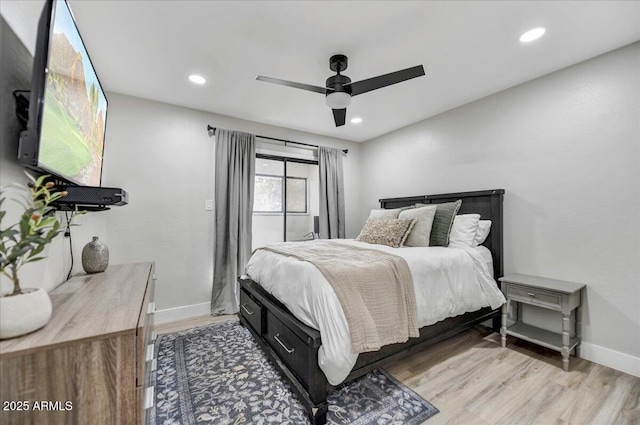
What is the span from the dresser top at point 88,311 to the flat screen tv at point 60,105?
55 centimetres

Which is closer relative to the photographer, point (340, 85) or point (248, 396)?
point (248, 396)

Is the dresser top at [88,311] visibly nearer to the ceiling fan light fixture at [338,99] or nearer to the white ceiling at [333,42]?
the white ceiling at [333,42]

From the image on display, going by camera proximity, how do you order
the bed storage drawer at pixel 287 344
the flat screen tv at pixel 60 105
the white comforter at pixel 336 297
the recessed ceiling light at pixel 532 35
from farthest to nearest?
the recessed ceiling light at pixel 532 35 < the bed storage drawer at pixel 287 344 < the white comforter at pixel 336 297 < the flat screen tv at pixel 60 105

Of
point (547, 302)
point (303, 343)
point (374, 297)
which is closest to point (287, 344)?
point (303, 343)

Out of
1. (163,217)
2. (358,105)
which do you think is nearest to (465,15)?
(358,105)

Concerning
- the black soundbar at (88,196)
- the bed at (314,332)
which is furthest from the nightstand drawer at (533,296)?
the black soundbar at (88,196)

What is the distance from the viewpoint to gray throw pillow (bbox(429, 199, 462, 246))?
2717 millimetres

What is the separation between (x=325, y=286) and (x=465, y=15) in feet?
6.61

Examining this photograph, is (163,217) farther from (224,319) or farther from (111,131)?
(224,319)

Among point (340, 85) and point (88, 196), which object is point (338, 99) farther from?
point (88, 196)

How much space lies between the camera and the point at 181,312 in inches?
122

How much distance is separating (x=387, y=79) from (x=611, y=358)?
2837 millimetres

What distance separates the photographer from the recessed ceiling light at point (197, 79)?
8.30 ft

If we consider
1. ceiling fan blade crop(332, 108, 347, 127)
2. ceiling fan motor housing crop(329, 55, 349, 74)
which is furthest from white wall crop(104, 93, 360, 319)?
ceiling fan motor housing crop(329, 55, 349, 74)
